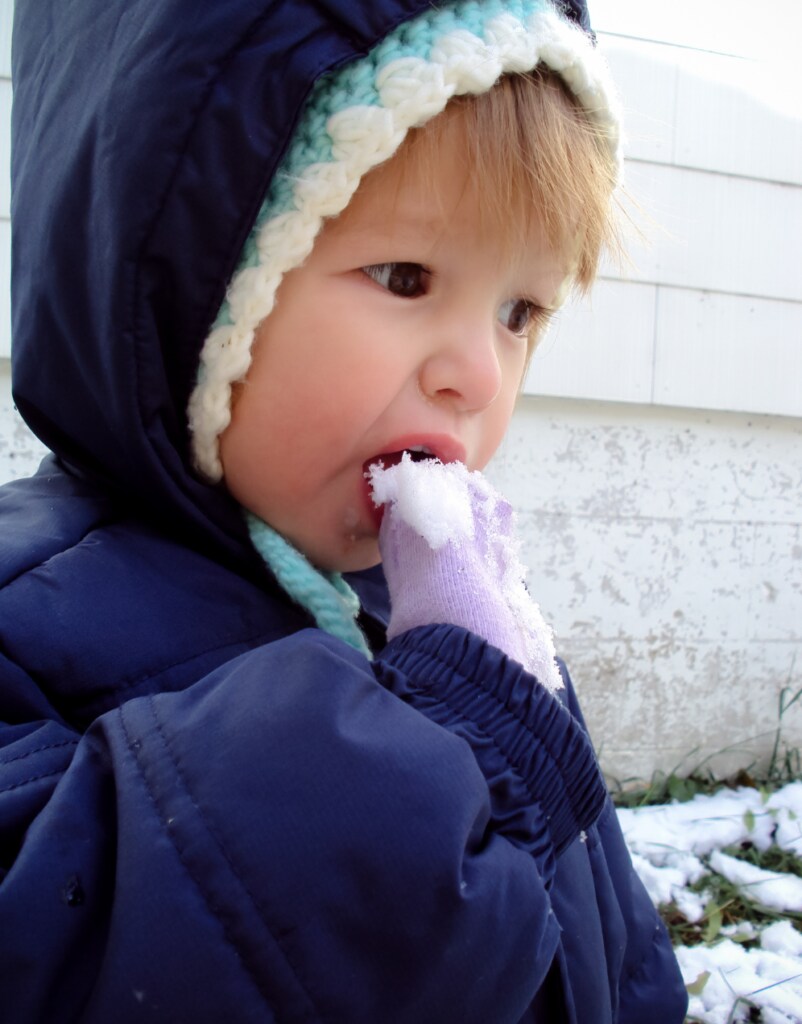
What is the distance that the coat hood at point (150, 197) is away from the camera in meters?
0.70

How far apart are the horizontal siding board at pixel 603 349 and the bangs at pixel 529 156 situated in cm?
120

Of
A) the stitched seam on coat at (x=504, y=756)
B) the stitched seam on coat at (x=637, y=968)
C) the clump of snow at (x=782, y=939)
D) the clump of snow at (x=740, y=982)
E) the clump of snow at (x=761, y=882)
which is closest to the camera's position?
the stitched seam on coat at (x=504, y=756)

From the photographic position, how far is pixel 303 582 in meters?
0.81

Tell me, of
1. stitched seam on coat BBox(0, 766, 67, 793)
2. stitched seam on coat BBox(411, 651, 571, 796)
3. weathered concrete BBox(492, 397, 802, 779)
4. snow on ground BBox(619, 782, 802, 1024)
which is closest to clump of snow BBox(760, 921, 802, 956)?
snow on ground BBox(619, 782, 802, 1024)

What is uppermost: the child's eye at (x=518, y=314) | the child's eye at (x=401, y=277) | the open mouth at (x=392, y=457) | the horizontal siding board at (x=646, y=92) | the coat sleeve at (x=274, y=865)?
the horizontal siding board at (x=646, y=92)

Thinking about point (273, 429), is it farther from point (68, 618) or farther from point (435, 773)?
point (435, 773)

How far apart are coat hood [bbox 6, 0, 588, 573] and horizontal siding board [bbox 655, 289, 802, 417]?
5.28 feet

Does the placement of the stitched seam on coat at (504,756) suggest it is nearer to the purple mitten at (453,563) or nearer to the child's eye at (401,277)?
the purple mitten at (453,563)

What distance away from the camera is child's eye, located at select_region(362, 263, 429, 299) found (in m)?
0.79

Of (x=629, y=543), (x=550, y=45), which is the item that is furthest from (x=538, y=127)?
(x=629, y=543)

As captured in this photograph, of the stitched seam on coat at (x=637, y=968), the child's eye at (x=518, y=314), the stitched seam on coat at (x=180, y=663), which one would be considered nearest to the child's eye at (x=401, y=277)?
the child's eye at (x=518, y=314)

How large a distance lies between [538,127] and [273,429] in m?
0.40

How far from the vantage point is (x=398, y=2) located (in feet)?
2.41

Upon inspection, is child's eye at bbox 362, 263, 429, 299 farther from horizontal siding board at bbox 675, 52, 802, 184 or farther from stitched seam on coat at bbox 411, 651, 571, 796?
horizontal siding board at bbox 675, 52, 802, 184
